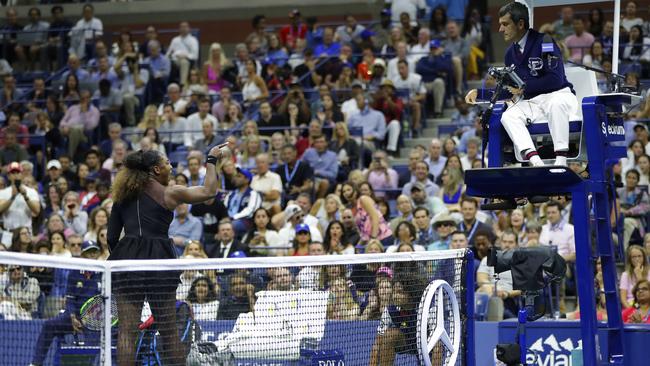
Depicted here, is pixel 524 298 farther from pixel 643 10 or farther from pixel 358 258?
A: pixel 643 10

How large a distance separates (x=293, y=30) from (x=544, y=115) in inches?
526

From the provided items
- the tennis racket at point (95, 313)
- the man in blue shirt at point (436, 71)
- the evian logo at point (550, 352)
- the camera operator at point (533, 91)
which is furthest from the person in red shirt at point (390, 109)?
the tennis racket at point (95, 313)

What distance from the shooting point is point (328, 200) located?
16.7 m

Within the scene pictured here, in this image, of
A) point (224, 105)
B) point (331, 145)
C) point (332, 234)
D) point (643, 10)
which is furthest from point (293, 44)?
point (332, 234)

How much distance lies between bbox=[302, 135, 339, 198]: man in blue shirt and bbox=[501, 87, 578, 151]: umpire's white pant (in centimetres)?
781

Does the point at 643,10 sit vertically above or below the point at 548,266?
above

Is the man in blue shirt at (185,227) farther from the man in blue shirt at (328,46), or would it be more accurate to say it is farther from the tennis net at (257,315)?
the tennis net at (257,315)

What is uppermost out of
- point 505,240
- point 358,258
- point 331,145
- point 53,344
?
point 331,145

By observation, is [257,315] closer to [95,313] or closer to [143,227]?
[143,227]

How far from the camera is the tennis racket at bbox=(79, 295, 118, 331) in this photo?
8297 mm

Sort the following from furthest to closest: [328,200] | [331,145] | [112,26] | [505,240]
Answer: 1. [112,26]
2. [331,145]
3. [328,200]
4. [505,240]

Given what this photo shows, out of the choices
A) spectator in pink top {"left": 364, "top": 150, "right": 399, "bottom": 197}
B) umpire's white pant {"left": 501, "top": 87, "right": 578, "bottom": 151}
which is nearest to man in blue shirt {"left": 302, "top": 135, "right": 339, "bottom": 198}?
spectator in pink top {"left": 364, "top": 150, "right": 399, "bottom": 197}

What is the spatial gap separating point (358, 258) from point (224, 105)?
12.3 m

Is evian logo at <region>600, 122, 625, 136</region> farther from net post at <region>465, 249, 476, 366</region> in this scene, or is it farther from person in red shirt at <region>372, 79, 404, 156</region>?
person in red shirt at <region>372, 79, 404, 156</region>
